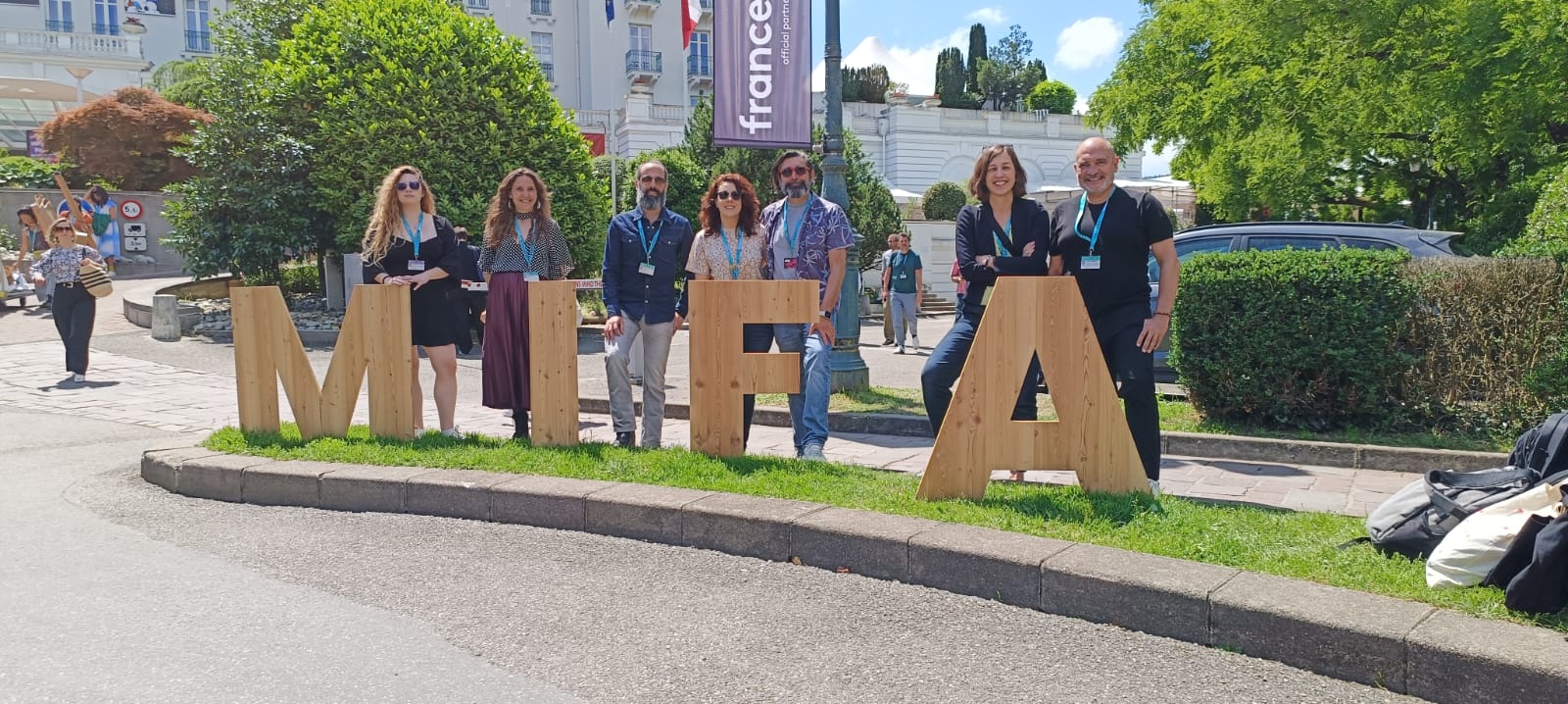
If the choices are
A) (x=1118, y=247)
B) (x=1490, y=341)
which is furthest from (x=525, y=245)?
(x=1490, y=341)

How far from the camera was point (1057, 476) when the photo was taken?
6.32 m

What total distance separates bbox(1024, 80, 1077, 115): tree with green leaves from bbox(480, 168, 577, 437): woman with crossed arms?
185ft

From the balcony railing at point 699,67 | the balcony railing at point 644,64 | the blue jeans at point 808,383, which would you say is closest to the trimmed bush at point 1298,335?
the blue jeans at point 808,383

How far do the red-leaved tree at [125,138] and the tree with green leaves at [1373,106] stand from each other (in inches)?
1146

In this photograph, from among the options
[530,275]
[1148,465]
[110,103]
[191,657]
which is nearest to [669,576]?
[191,657]

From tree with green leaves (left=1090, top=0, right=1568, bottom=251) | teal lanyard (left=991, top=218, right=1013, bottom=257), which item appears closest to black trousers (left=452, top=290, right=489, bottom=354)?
teal lanyard (left=991, top=218, right=1013, bottom=257)

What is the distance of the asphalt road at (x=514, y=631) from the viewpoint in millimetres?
3307

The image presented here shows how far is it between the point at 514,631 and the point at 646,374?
3102 mm

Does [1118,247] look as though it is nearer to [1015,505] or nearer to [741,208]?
[1015,505]

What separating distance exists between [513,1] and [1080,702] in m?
57.8

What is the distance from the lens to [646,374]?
6824mm

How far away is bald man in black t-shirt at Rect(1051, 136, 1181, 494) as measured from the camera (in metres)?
5.14

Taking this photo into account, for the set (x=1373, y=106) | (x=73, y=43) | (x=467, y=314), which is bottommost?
(x=467, y=314)

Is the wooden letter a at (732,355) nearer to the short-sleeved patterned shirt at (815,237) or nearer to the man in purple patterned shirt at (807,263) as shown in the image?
the man in purple patterned shirt at (807,263)
